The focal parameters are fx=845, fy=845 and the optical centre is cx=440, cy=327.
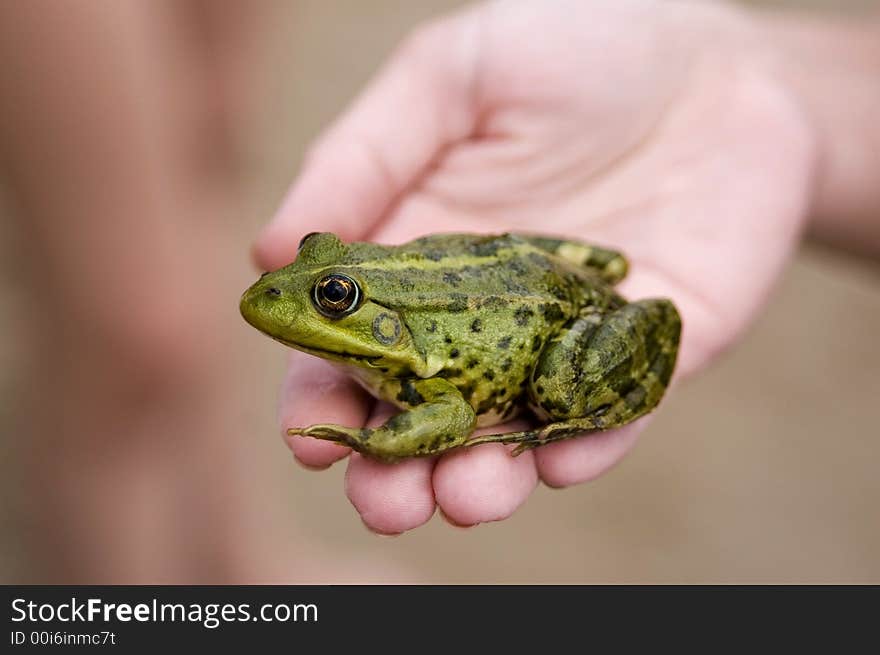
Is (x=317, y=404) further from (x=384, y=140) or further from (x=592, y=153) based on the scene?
(x=592, y=153)

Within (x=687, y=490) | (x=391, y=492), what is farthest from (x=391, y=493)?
(x=687, y=490)

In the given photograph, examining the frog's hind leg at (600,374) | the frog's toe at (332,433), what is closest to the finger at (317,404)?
the frog's toe at (332,433)

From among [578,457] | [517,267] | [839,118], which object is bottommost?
[578,457]

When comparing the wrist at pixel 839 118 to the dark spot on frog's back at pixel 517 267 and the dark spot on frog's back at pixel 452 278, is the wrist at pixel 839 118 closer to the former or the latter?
the dark spot on frog's back at pixel 517 267

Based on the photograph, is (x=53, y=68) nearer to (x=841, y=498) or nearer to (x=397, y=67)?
(x=397, y=67)

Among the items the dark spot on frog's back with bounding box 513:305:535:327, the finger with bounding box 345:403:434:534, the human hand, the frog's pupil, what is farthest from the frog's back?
the human hand

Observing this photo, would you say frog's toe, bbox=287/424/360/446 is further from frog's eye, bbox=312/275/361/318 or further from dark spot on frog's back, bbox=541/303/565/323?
dark spot on frog's back, bbox=541/303/565/323
